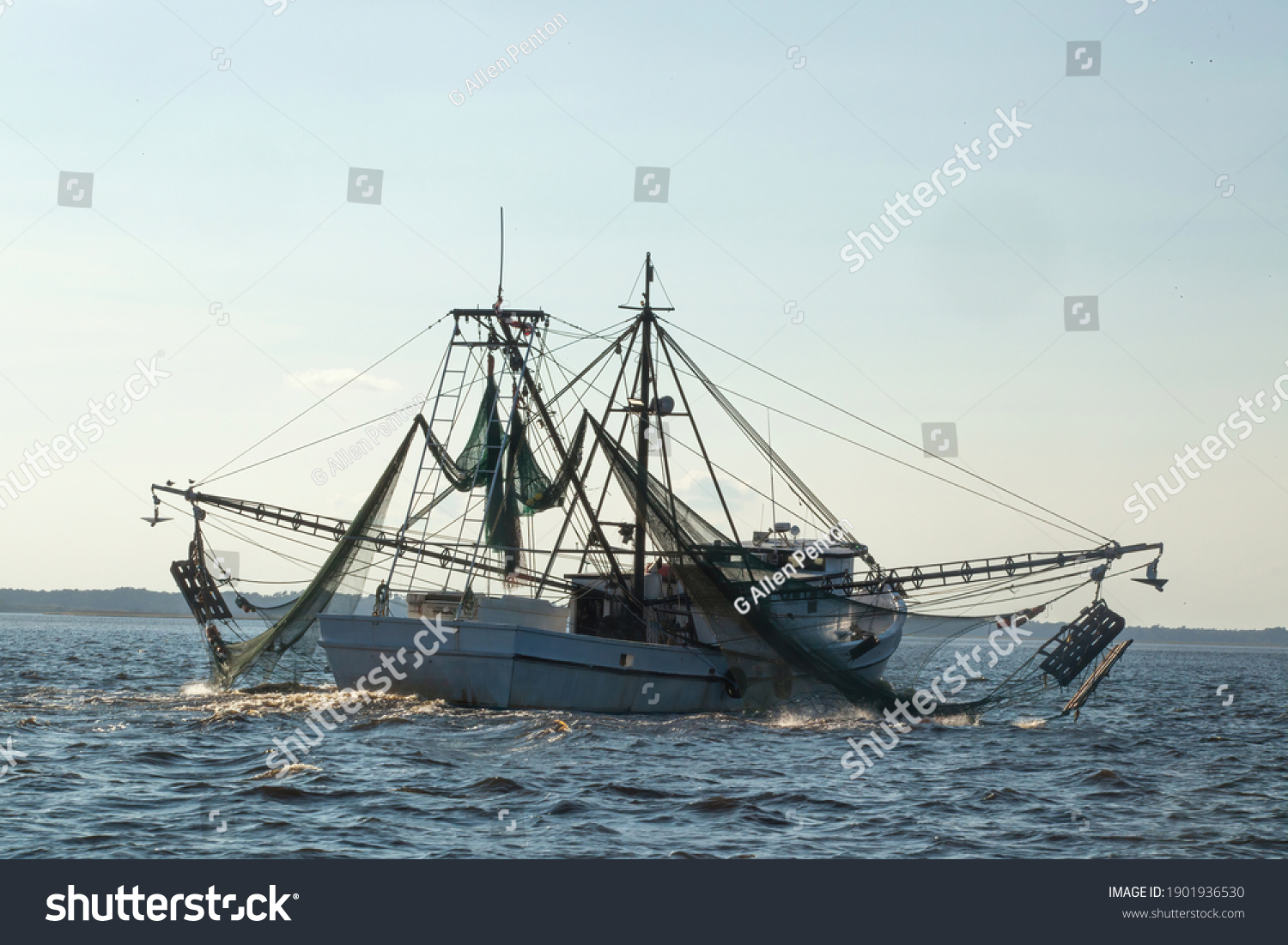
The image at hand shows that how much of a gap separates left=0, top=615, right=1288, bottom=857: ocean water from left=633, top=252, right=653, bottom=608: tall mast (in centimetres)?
536

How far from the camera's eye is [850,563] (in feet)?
149

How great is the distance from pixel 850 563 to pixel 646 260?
14.1m

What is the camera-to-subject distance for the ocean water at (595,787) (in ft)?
54.0

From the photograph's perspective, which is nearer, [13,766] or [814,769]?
[13,766]

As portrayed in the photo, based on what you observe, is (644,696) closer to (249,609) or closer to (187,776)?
(249,609)

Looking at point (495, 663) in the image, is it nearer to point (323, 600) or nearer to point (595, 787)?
point (323, 600)

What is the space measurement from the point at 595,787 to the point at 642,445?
1740 centimetres

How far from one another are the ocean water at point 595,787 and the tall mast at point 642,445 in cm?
536

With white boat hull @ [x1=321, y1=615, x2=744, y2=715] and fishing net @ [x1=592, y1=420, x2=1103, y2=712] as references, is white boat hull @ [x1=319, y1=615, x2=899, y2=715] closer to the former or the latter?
white boat hull @ [x1=321, y1=615, x2=744, y2=715]

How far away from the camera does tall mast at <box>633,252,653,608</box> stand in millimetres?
33688

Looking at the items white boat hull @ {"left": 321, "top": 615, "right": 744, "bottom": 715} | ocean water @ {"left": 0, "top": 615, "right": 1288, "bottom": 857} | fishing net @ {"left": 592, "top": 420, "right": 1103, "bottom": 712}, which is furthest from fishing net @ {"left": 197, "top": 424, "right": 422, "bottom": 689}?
fishing net @ {"left": 592, "top": 420, "right": 1103, "bottom": 712}

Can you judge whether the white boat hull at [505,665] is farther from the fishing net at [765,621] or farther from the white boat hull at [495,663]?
the fishing net at [765,621]
